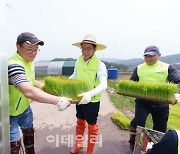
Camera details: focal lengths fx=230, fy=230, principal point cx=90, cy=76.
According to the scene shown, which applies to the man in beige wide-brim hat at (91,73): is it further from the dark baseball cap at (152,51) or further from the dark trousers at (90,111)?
the dark baseball cap at (152,51)

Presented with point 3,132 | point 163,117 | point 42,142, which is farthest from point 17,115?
point 163,117

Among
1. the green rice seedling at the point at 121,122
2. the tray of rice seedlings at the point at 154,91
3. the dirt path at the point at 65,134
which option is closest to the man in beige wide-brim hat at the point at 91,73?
the tray of rice seedlings at the point at 154,91

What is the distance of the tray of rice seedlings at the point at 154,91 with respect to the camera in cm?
338

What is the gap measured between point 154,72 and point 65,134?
2.21m

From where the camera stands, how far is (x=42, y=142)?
4.24 metres

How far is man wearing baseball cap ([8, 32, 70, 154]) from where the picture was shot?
222 cm

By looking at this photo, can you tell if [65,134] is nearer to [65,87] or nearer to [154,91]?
[65,87]

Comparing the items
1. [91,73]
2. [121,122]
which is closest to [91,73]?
[91,73]

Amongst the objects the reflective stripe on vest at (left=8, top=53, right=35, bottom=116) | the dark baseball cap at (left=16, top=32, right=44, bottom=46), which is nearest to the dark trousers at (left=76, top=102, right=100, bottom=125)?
the reflective stripe on vest at (left=8, top=53, right=35, bottom=116)

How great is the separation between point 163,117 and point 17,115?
224 centimetres

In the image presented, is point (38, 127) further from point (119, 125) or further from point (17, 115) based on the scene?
point (17, 115)

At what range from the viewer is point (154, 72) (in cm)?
364

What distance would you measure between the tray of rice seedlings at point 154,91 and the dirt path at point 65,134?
1.14m

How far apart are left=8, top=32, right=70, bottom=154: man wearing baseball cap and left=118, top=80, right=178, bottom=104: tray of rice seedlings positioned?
156 cm
